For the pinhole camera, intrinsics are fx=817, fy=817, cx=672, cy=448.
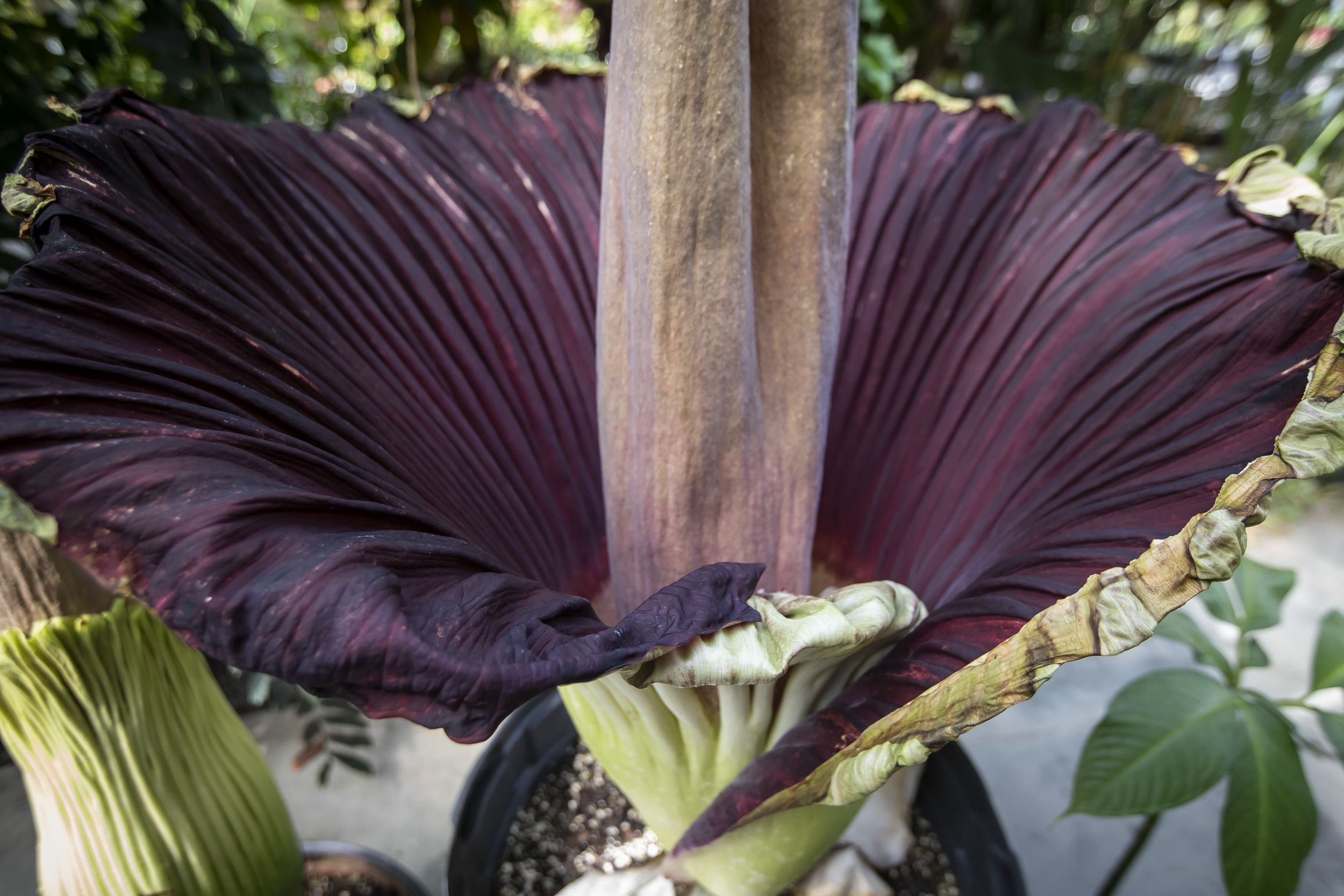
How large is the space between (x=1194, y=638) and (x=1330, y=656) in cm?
10

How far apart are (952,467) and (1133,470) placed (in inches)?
6.7

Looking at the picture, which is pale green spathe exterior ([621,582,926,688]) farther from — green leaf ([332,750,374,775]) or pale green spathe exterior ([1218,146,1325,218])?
green leaf ([332,750,374,775])

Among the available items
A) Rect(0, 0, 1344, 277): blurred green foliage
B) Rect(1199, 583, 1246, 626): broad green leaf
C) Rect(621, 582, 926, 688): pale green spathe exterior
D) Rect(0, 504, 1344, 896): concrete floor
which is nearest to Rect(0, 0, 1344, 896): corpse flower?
Rect(621, 582, 926, 688): pale green spathe exterior

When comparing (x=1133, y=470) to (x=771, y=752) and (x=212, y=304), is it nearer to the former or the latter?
(x=771, y=752)

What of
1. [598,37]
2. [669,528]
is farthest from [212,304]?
[598,37]

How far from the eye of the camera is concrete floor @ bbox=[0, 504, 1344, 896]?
96cm

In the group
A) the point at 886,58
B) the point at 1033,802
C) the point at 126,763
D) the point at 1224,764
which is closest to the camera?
the point at 126,763

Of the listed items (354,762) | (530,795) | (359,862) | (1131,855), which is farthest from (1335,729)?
(354,762)

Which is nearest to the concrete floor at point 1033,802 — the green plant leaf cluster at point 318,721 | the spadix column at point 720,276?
the green plant leaf cluster at point 318,721

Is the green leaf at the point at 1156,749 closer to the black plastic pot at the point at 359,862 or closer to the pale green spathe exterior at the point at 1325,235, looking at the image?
the pale green spathe exterior at the point at 1325,235

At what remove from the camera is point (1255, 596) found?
0.78 meters

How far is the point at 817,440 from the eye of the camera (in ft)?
1.71

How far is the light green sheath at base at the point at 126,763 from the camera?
51cm

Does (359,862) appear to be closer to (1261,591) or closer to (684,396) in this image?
(684,396)
